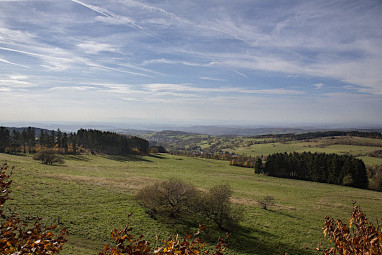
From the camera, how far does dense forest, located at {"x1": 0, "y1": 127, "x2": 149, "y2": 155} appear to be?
89750 millimetres

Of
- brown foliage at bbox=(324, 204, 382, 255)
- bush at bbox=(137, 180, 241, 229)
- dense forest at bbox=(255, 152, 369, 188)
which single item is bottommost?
dense forest at bbox=(255, 152, 369, 188)

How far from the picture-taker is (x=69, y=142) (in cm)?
11825

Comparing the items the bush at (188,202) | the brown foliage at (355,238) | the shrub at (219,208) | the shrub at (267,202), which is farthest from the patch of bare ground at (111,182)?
the brown foliage at (355,238)

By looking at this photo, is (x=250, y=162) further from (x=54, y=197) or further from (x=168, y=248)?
(x=168, y=248)

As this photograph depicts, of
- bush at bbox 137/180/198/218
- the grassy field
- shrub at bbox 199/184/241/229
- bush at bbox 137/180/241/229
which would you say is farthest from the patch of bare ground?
shrub at bbox 199/184/241/229

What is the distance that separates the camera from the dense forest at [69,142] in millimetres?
89750

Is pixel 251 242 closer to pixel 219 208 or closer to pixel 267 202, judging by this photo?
pixel 219 208

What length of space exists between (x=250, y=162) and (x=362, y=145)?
13237cm

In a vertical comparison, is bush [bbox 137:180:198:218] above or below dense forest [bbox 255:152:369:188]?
above

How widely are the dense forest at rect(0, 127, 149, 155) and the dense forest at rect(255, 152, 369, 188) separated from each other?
71750mm

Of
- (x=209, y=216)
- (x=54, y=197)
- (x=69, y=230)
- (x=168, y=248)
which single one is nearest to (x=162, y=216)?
(x=209, y=216)

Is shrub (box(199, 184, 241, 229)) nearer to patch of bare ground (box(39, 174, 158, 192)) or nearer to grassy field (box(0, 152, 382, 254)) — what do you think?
grassy field (box(0, 152, 382, 254))

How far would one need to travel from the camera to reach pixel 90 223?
95.9 feet

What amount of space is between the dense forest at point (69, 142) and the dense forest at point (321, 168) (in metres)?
71.7
